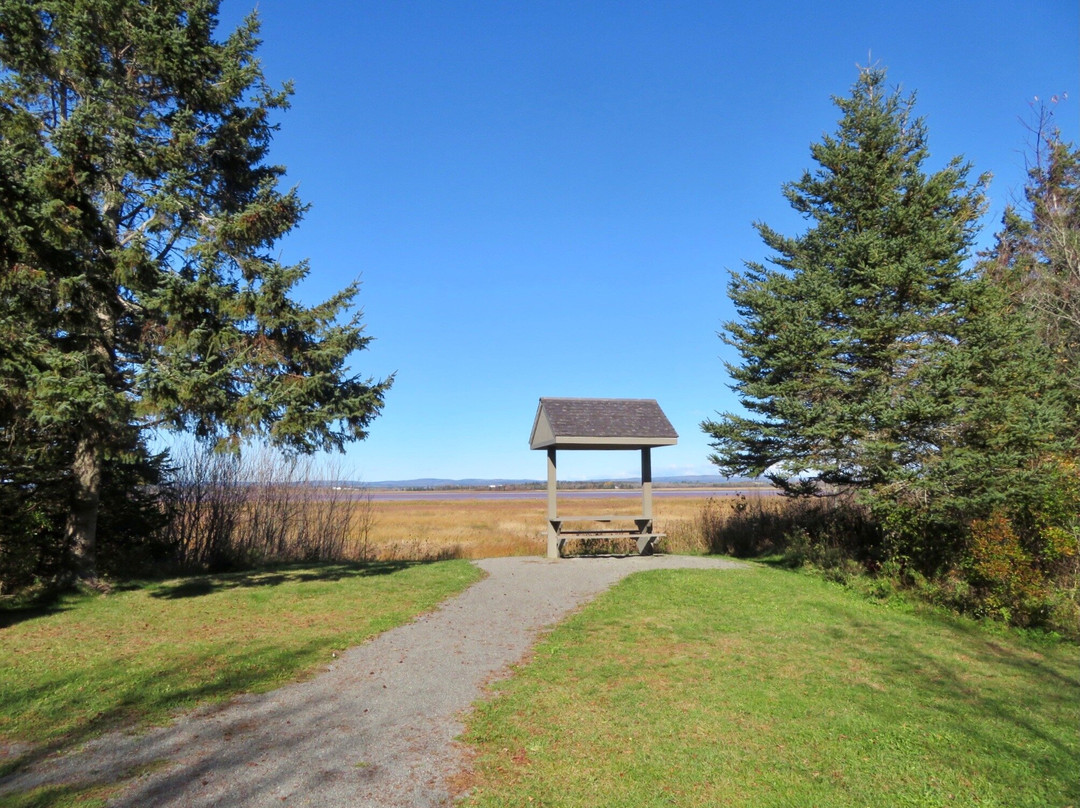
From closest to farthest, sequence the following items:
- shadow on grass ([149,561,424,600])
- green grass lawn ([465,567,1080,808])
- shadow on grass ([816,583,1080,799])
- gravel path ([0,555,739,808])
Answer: gravel path ([0,555,739,808]), green grass lawn ([465,567,1080,808]), shadow on grass ([816,583,1080,799]), shadow on grass ([149,561,424,600])

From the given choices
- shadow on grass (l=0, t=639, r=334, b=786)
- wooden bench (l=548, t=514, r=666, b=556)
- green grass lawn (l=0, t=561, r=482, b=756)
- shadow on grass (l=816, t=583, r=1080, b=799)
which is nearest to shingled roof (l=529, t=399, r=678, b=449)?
wooden bench (l=548, t=514, r=666, b=556)

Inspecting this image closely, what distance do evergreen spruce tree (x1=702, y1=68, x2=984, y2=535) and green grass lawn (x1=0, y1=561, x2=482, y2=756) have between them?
8301 millimetres

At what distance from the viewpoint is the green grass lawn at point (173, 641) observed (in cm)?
570

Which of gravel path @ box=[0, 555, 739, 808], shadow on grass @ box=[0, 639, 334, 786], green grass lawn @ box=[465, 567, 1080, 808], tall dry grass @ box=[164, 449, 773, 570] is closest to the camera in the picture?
gravel path @ box=[0, 555, 739, 808]

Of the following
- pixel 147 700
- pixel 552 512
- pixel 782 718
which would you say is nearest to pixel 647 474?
pixel 552 512

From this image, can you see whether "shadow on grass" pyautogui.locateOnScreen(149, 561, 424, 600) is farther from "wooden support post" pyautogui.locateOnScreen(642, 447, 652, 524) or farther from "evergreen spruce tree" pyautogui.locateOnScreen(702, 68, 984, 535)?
"evergreen spruce tree" pyautogui.locateOnScreen(702, 68, 984, 535)

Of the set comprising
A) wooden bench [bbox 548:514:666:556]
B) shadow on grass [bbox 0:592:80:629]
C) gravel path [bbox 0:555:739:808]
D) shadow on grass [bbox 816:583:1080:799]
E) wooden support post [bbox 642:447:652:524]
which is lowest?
gravel path [bbox 0:555:739:808]

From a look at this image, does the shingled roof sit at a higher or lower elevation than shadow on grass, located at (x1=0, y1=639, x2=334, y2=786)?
higher

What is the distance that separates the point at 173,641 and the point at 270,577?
563 centimetres

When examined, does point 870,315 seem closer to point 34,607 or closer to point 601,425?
point 601,425

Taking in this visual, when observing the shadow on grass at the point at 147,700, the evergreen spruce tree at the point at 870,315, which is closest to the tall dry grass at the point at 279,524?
the evergreen spruce tree at the point at 870,315

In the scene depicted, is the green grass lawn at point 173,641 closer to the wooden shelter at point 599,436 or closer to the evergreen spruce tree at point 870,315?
the wooden shelter at point 599,436

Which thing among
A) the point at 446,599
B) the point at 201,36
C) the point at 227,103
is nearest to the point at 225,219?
the point at 227,103

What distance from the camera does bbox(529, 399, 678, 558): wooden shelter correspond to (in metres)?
16.8
